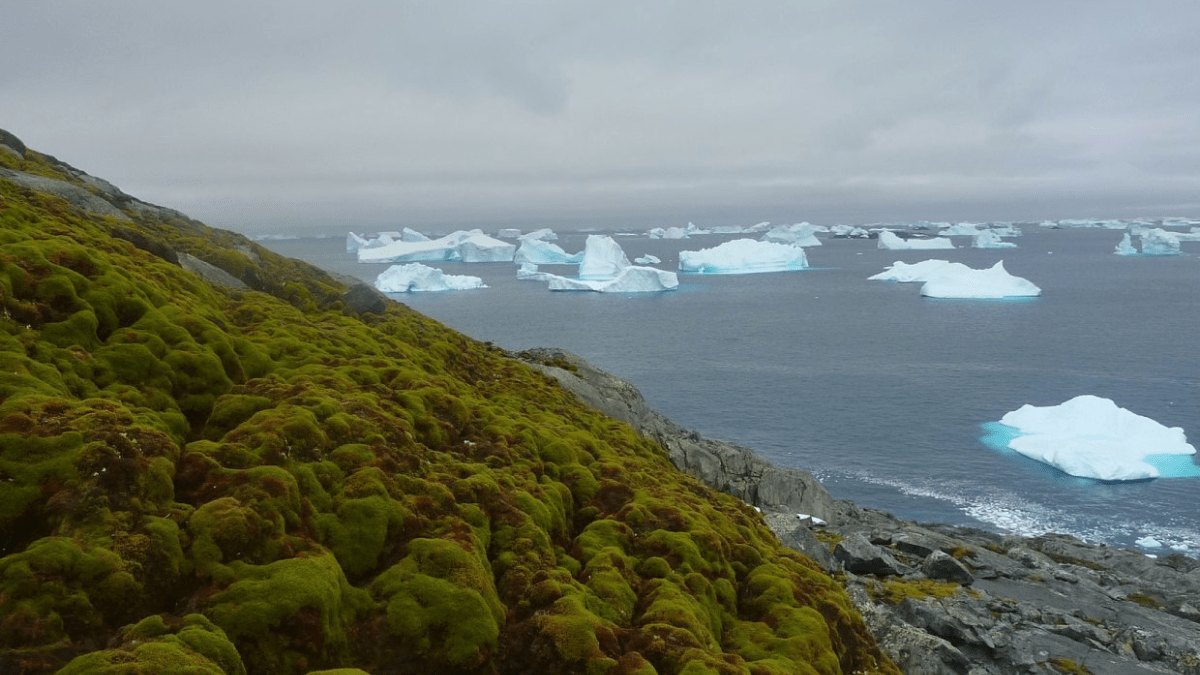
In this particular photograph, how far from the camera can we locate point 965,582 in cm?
3011

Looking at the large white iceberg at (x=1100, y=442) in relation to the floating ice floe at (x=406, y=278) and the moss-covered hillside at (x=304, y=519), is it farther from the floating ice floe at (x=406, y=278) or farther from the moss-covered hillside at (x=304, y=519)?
the floating ice floe at (x=406, y=278)

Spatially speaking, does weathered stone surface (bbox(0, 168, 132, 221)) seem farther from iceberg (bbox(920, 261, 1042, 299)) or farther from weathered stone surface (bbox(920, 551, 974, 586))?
iceberg (bbox(920, 261, 1042, 299))

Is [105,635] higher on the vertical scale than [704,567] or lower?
higher

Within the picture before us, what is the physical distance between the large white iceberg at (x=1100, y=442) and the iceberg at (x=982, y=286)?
350 ft

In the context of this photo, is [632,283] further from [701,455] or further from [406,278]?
[701,455]

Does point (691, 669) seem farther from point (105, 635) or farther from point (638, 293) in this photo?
point (638, 293)

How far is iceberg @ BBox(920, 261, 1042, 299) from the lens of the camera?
167250 mm

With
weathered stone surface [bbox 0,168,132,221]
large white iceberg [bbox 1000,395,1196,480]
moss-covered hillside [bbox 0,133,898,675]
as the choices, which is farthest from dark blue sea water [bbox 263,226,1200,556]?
weathered stone surface [bbox 0,168,132,221]

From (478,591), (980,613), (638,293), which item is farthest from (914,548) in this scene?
(638,293)

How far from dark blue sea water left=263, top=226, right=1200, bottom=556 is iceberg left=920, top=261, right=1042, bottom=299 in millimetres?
3681

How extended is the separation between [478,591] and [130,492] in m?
6.15

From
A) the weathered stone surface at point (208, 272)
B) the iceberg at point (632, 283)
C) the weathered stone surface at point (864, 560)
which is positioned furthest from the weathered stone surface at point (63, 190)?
the iceberg at point (632, 283)

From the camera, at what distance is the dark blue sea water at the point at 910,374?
59438mm

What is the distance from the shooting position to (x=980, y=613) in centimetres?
2577
